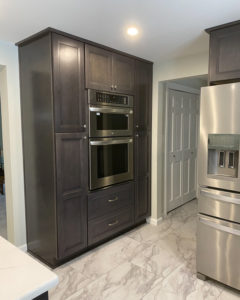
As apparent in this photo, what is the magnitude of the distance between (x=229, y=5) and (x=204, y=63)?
1135 millimetres

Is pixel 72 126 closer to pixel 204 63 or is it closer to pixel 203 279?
pixel 204 63

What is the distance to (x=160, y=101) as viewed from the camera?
11.3 feet

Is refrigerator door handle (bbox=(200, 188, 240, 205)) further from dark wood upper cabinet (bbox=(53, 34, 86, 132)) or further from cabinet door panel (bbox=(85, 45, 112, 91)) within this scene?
cabinet door panel (bbox=(85, 45, 112, 91))

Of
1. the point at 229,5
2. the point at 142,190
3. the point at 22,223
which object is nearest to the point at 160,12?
the point at 229,5

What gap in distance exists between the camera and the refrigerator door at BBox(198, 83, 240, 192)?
1.98m

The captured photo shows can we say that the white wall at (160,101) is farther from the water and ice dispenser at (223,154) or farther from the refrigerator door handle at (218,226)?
the refrigerator door handle at (218,226)

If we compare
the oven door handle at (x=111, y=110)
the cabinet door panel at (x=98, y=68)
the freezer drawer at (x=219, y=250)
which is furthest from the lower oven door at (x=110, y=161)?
the freezer drawer at (x=219, y=250)

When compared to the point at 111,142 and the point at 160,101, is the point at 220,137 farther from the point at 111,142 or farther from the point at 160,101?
the point at 160,101

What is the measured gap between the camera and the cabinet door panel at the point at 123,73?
2846 millimetres

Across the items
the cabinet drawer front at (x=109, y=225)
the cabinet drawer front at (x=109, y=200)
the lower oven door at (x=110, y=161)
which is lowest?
the cabinet drawer front at (x=109, y=225)

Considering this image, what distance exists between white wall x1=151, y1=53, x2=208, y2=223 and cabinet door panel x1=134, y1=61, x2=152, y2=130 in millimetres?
89

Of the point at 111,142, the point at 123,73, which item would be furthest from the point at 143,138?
the point at 123,73

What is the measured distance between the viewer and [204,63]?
2.88 metres

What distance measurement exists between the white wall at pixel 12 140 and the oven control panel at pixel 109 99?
82cm
